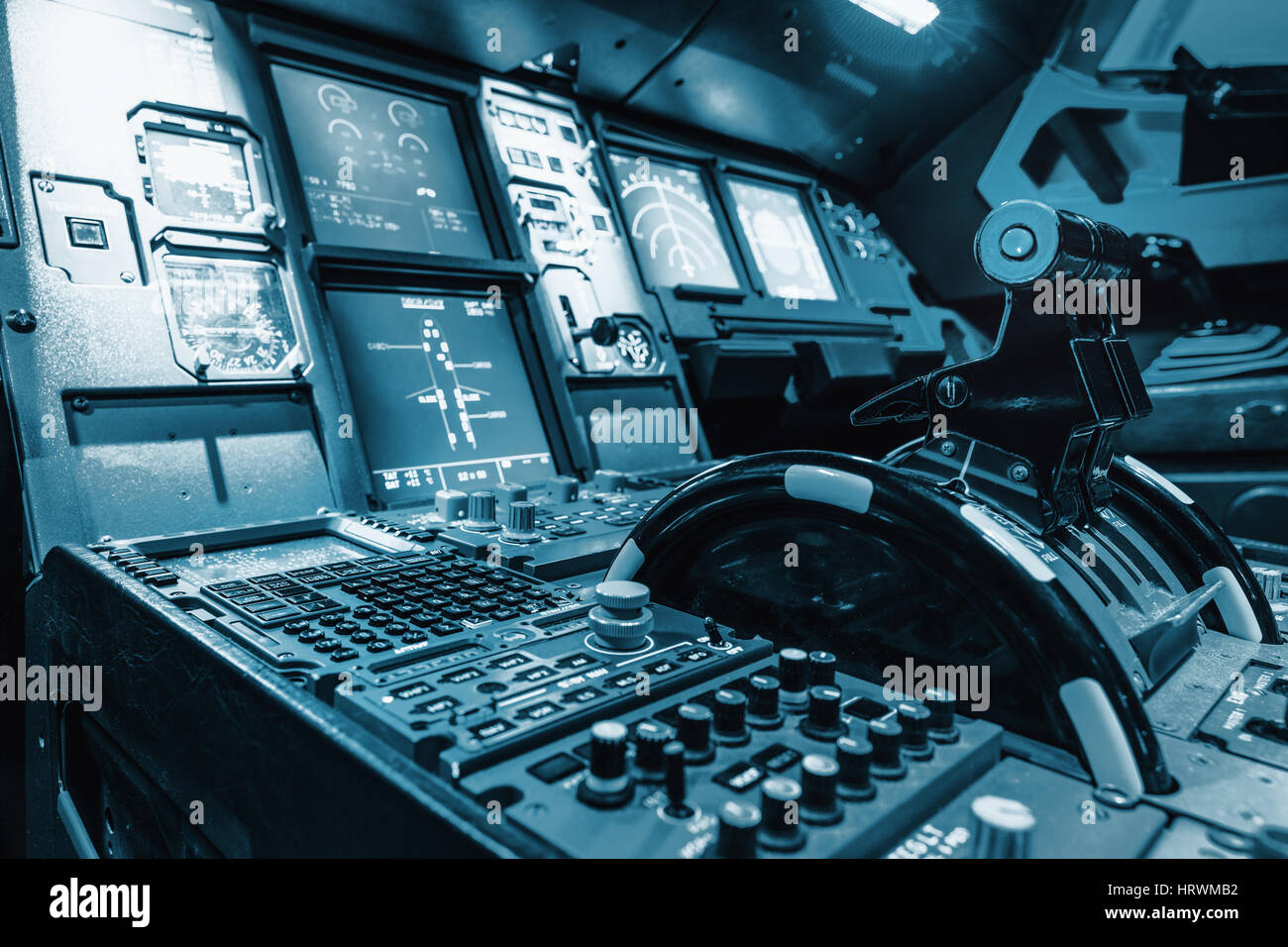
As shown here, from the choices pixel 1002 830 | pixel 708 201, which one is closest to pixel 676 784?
pixel 1002 830

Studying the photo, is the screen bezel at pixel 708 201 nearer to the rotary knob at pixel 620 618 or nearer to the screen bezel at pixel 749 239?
the screen bezel at pixel 749 239

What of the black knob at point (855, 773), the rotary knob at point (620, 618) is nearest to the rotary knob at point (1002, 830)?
the black knob at point (855, 773)

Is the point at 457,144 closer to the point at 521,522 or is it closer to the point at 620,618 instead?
the point at 521,522

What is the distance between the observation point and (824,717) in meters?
0.87

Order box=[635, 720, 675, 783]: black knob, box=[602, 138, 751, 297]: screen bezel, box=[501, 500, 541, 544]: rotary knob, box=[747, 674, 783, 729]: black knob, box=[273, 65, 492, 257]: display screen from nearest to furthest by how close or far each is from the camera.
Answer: box=[635, 720, 675, 783]: black knob → box=[747, 674, 783, 729]: black knob → box=[501, 500, 541, 544]: rotary knob → box=[273, 65, 492, 257]: display screen → box=[602, 138, 751, 297]: screen bezel

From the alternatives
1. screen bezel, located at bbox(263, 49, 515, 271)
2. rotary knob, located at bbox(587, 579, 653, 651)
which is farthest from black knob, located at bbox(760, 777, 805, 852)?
screen bezel, located at bbox(263, 49, 515, 271)

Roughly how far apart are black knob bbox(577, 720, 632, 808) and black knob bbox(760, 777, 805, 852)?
0.13m

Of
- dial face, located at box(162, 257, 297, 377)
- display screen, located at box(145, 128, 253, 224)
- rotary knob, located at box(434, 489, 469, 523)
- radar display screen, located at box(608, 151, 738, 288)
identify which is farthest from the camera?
radar display screen, located at box(608, 151, 738, 288)

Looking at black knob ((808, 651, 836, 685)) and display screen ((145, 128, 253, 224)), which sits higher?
display screen ((145, 128, 253, 224))

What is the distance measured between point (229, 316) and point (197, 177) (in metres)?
0.39

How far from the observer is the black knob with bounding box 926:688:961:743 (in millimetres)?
874

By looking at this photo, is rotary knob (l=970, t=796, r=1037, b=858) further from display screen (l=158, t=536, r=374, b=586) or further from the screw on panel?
the screw on panel
